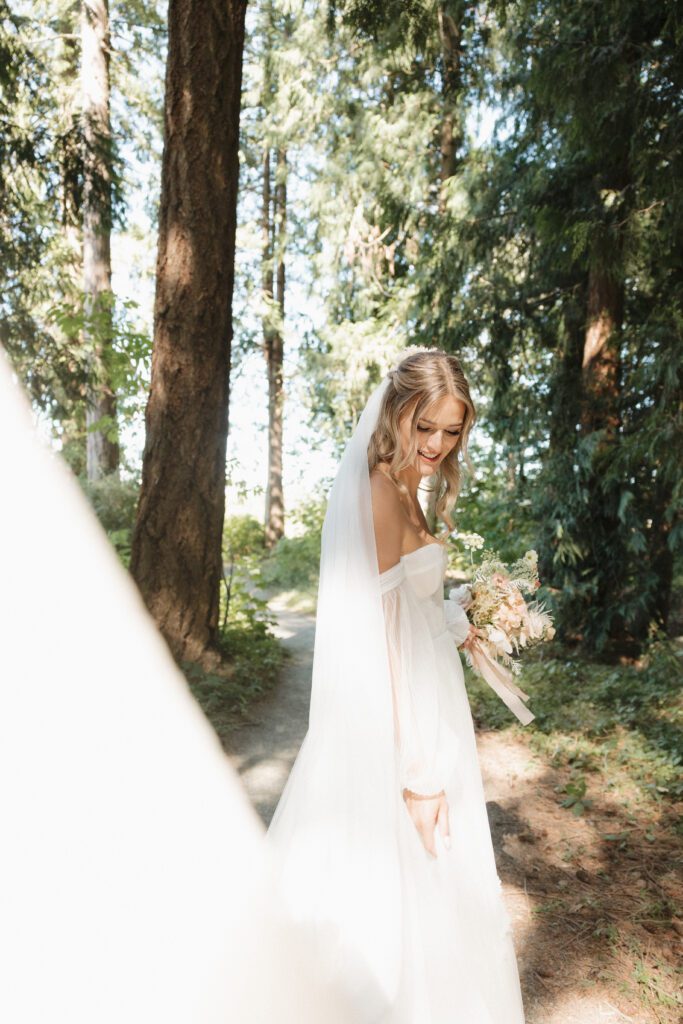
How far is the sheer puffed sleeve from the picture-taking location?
222 centimetres

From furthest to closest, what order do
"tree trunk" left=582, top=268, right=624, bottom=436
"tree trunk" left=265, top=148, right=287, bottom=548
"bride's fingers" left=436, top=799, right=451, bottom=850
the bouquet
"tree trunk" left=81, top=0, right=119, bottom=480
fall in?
"tree trunk" left=265, top=148, right=287, bottom=548 → "tree trunk" left=81, top=0, right=119, bottom=480 → "tree trunk" left=582, top=268, right=624, bottom=436 → the bouquet → "bride's fingers" left=436, top=799, right=451, bottom=850

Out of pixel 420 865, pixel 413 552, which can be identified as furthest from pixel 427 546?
pixel 420 865

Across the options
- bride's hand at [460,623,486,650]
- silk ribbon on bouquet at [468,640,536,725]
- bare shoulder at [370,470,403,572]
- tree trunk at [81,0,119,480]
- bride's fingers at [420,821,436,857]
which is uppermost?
tree trunk at [81,0,119,480]

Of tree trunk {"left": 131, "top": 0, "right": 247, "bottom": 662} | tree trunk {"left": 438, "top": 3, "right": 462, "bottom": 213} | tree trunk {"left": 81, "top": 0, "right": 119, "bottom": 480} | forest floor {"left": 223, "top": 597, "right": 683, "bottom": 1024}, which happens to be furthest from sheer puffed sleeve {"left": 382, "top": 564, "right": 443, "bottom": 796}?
tree trunk {"left": 438, "top": 3, "right": 462, "bottom": 213}

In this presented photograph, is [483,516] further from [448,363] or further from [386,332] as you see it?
[448,363]

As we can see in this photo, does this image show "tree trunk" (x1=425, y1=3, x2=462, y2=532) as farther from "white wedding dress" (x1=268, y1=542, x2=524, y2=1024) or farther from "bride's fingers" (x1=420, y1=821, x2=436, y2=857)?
"bride's fingers" (x1=420, y1=821, x2=436, y2=857)

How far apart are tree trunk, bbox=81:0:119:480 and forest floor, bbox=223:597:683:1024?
501 centimetres

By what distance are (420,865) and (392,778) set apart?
33 centimetres

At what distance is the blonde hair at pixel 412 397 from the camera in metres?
2.42

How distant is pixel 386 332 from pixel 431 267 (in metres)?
4.14

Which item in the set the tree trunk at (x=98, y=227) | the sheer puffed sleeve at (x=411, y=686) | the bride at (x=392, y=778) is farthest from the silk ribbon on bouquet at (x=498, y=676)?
the tree trunk at (x=98, y=227)

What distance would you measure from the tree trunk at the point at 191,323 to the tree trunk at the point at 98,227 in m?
1.75

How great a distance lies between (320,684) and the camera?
2338mm

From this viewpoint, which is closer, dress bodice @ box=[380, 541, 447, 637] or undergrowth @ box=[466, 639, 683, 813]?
dress bodice @ box=[380, 541, 447, 637]
